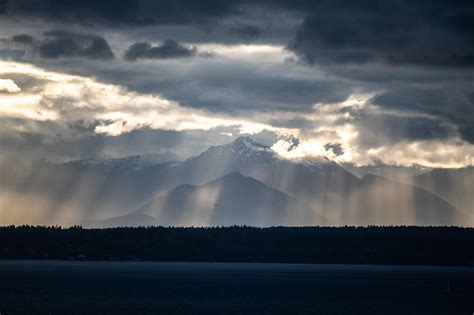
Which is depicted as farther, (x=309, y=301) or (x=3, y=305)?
(x=309, y=301)

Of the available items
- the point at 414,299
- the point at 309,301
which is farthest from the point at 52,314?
the point at 414,299

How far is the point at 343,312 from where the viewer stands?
519ft

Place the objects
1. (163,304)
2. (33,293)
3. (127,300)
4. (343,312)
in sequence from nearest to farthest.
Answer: (343,312) → (163,304) → (127,300) → (33,293)

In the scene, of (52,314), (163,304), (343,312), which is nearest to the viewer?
(52,314)

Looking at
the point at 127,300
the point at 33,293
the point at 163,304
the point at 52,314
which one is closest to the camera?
the point at 52,314

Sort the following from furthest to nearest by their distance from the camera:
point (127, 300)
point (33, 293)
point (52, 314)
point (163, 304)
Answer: point (33, 293), point (127, 300), point (163, 304), point (52, 314)

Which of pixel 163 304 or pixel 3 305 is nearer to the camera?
pixel 3 305

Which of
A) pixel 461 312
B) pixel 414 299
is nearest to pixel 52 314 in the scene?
pixel 461 312

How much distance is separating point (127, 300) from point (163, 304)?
14.7m

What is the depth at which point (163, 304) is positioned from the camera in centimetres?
16988

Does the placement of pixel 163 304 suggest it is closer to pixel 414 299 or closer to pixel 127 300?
pixel 127 300

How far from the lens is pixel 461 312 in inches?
6265

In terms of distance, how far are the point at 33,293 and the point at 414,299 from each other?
87059 mm

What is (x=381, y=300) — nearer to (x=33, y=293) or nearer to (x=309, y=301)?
(x=309, y=301)
